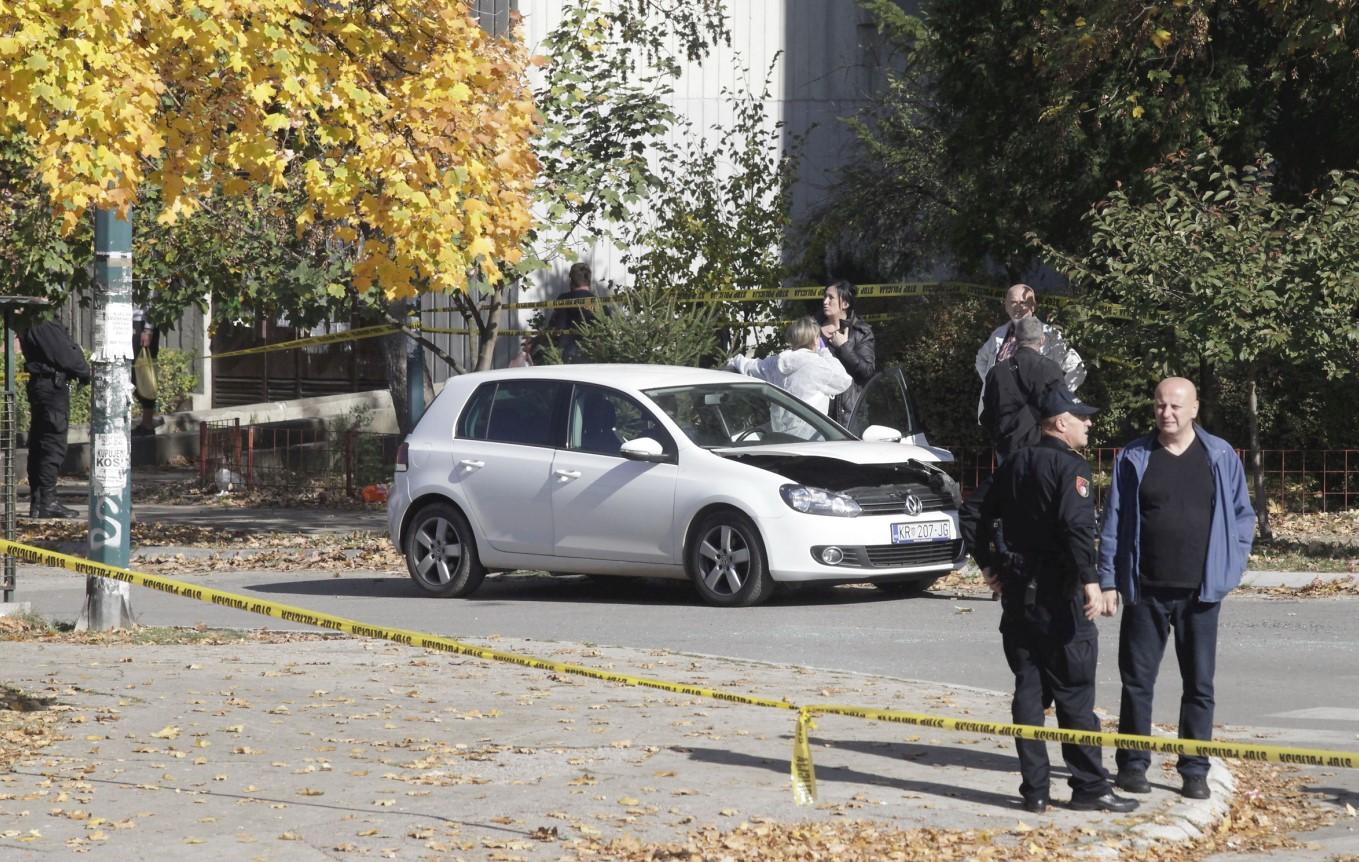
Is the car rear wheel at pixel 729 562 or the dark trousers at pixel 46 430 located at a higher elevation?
the dark trousers at pixel 46 430

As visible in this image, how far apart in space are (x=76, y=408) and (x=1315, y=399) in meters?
16.6

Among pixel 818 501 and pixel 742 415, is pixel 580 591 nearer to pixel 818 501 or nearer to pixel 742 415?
pixel 742 415

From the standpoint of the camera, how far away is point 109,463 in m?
11.2

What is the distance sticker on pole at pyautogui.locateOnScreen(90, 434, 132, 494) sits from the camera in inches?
438

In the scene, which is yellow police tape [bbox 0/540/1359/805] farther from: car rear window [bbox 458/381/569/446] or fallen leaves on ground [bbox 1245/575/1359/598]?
fallen leaves on ground [bbox 1245/575/1359/598]

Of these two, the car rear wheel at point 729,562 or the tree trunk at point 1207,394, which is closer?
the car rear wheel at point 729,562

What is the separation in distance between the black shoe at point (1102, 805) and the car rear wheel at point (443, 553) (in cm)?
717

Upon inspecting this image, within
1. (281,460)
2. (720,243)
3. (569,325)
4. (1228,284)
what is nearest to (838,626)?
(1228,284)

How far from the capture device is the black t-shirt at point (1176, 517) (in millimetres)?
7160

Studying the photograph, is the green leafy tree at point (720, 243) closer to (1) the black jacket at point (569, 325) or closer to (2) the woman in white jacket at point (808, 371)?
(1) the black jacket at point (569, 325)

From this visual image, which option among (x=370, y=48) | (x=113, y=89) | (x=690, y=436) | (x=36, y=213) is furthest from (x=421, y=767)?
(x=36, y=213)

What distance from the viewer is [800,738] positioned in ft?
22.2

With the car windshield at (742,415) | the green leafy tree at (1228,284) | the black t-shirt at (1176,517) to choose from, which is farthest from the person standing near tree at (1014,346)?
the black t-shirt at (1176,517)

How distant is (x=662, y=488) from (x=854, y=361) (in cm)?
360
